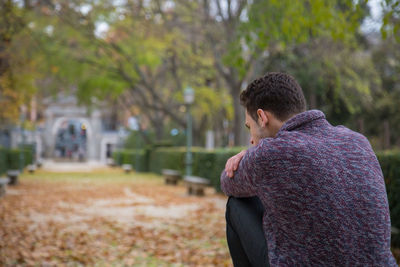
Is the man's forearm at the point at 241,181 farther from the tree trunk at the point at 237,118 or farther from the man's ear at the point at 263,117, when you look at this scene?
the tree trunk at the point at 237,118

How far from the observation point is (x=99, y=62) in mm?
18766

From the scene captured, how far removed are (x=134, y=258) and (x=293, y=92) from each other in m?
3.82

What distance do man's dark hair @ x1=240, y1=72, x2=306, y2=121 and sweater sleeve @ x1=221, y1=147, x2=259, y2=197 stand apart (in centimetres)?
21

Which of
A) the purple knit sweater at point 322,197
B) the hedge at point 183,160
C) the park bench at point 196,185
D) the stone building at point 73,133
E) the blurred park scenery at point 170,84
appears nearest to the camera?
the purple knit sweater at point 322,197

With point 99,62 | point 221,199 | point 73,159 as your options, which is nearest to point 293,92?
point 221,199

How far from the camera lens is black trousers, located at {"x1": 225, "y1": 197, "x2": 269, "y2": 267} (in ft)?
6.10

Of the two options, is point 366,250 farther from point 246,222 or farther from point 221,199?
point 221,199

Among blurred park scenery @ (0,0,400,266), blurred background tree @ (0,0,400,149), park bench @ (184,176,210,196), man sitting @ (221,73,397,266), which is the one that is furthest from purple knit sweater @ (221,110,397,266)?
park bench @ (184,176,210,196)

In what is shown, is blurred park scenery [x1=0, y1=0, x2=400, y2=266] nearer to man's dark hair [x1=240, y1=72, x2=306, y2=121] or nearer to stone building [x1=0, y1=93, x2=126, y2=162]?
man's dark hair [x1=240, y1=72, x2=306, y2=121]

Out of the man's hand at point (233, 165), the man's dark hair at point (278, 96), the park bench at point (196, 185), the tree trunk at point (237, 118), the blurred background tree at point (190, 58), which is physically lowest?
the park bench at point (196, 185)

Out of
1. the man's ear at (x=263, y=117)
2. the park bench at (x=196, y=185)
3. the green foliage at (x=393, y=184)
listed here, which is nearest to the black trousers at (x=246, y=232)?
the man's ear at (x=263, y=117)

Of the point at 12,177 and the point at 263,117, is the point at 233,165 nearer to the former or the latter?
the point at 263,117

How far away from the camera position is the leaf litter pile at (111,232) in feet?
16.0

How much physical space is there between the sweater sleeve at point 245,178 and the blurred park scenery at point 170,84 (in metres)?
2.53
